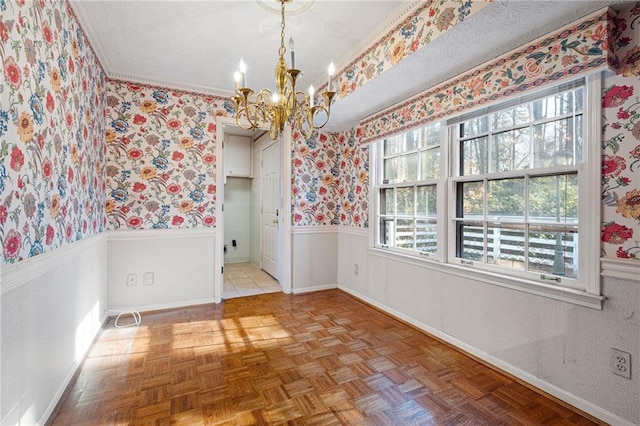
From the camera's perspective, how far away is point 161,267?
321 cm

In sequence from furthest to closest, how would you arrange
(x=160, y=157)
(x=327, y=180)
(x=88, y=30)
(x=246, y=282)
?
(x=246, y=282) → (x=327, y=180) → (x=160, y=157) → (x=88, y=30)

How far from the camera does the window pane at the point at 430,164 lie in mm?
2607

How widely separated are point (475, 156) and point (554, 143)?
53 cm

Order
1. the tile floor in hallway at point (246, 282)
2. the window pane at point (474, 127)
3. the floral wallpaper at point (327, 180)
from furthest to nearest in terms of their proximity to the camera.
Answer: the tile floor in hallway at point (246, 282) < the floral wallpaper at point (327, 180) < the window pane at point (474, 127)

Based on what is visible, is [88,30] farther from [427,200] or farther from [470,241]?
[470,241]

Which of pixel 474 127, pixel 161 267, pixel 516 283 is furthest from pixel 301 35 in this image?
pixel 161 267

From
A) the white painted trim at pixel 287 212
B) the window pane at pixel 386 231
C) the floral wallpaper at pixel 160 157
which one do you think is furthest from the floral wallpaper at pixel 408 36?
the floral wallpaper at pixel 160 157

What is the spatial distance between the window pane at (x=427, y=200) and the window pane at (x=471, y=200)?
0.72 feet

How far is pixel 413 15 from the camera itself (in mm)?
1926

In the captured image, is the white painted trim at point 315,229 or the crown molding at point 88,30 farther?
the white painted trim at point 315,229

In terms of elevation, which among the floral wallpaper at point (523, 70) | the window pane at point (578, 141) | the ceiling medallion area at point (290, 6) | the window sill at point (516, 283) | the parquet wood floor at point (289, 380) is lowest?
the parquet wood floor at point (289, 380)

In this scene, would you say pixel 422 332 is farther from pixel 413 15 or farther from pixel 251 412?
pixel 413 15

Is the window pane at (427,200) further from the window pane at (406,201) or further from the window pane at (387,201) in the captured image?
the window pane at (387,201)

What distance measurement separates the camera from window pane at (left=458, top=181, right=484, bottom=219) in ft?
7.47
